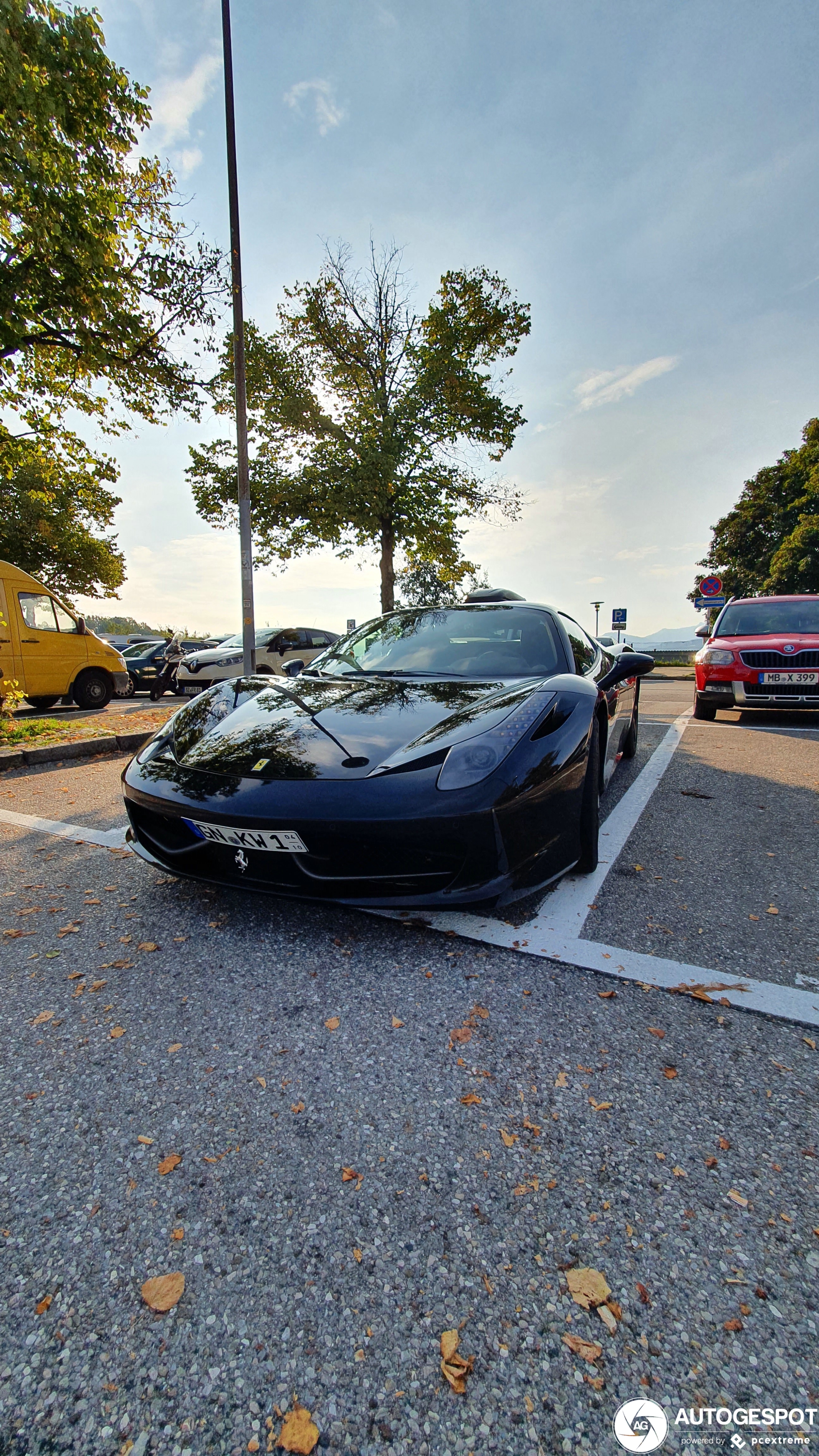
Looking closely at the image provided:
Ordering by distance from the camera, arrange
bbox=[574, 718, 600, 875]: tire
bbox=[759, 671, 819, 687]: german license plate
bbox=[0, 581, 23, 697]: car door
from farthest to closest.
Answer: bbox=[0, 581, 23, 697]: car door → bbox=[759, 671, 819, 687]: german license plate → bbox=[574, 718, 600, 875]: tire

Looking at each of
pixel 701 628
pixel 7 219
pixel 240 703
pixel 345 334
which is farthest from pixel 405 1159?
pixel 345 334

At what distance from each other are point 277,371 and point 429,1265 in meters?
15.7

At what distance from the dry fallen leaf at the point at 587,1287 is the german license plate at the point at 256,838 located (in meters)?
1.16

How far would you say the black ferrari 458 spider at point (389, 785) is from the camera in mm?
1796

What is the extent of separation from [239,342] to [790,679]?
856cm

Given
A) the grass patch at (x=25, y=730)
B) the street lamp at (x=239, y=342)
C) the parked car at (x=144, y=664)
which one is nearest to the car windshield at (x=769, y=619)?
the street lamp at (x=239, y=342)

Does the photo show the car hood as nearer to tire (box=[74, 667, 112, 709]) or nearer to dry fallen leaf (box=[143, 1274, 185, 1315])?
dry fallen leaf (box=[143, 1274, 185, 1315])

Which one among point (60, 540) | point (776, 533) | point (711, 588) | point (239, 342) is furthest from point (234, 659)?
point (776, 533)

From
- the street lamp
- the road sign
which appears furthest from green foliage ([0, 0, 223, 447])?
the road sign

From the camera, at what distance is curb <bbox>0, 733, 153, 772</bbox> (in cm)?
514

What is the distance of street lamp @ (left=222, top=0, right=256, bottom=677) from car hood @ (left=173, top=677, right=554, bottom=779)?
6.15 meters

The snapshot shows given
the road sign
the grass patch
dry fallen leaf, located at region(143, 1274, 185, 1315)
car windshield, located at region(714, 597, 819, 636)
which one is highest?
the road sign

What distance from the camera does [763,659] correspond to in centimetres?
642

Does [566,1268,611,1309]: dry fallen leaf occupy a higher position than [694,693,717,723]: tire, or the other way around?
[694,693,717,723]: tire
